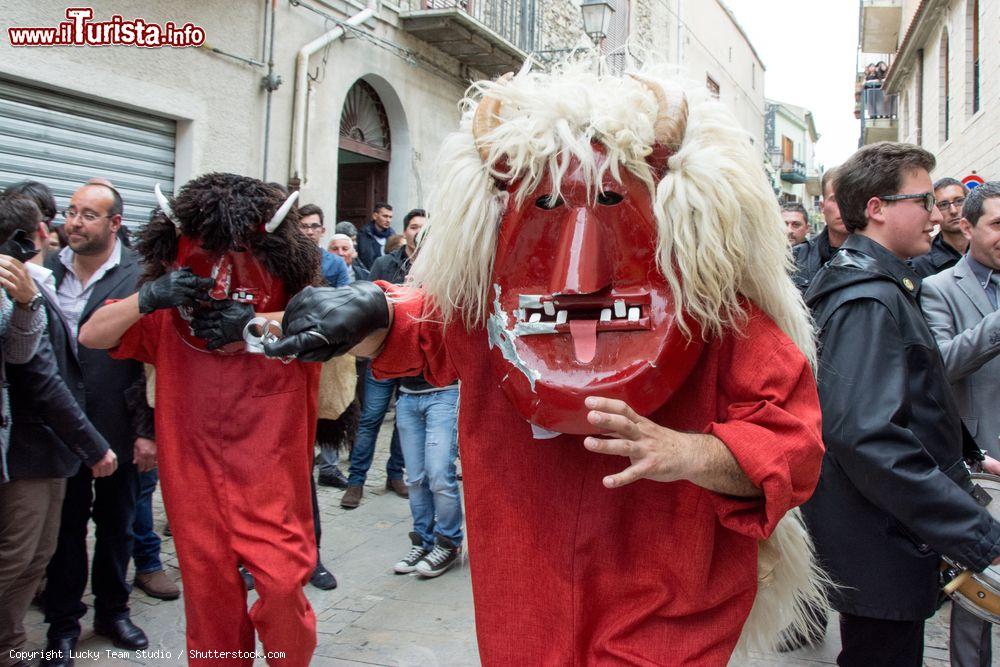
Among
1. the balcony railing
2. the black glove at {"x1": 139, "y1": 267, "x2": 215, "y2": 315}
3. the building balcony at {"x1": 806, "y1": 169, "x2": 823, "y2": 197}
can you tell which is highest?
the building balcony at {"x1": 806, "y1": 169, "x2": 823, "y2": 197}

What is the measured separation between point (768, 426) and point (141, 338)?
7.32 ft

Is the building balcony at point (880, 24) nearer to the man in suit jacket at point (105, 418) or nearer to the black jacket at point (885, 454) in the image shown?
the black jacket at point (885, 454)

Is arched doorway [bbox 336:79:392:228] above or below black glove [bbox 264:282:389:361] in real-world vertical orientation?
above

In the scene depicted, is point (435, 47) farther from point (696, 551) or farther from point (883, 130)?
point (883, 130)

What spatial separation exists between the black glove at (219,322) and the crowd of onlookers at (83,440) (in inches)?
19.2

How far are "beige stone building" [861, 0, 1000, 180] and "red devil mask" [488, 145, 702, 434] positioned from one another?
922 centimetres

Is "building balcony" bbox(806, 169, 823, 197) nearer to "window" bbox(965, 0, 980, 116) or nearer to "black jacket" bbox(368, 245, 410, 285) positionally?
"window" bbox(965, 0, 980, 116)

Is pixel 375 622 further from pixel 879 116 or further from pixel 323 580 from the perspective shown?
pixel 879 116

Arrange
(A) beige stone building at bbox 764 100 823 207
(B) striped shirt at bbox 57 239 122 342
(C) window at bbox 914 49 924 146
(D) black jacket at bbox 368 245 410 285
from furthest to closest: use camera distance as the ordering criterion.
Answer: (A) beige stone building at bbox 764 100 823 207 → (C) window at bbox 914 49 924 146 → (D) black jacket at bbox 368 245 410 285 → (B) striped shirt at bbox 57 239 122 342

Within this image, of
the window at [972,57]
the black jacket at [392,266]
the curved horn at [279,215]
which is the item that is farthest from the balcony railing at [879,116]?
the curved horn at [279,215]

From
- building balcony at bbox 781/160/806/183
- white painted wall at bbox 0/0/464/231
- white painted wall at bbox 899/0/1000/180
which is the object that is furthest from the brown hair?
building balcony at bbox 781/160/806/183

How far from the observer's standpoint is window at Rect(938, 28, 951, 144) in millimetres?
12383

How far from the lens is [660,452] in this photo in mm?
1312

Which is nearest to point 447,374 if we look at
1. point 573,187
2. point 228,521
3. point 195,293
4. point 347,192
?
point 573,187
